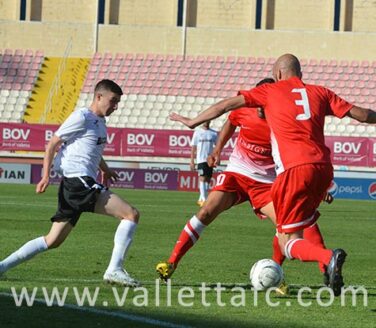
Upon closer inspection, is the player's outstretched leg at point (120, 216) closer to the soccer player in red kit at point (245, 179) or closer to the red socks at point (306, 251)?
the soccer player in red kit at point (245, 179)

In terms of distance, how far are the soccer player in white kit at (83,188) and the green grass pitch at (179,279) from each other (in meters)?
0.27

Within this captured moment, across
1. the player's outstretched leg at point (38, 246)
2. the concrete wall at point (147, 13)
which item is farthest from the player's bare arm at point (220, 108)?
the concrete wall at point (147, 13)

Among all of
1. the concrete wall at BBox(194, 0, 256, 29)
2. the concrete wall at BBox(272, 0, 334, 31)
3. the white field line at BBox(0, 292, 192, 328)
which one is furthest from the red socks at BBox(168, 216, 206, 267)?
the concrete wall at BBox(194, 0, 256, 29)

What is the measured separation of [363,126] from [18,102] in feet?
45.5

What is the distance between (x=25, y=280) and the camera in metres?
10.4

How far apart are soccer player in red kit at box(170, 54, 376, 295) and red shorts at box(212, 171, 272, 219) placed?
5.90ft

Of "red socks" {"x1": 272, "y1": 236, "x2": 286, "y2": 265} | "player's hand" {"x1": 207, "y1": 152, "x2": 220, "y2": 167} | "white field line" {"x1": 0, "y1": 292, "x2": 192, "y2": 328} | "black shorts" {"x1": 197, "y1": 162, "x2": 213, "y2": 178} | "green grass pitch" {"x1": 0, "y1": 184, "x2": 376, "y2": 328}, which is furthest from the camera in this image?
"black shorts" {"x1": 197, "y1": 162, "x2": 213, "y2": 178}

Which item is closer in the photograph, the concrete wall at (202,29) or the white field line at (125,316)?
the white field line at (125,316)

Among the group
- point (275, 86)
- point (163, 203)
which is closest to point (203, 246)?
point (275, 86)

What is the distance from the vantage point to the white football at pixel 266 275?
32.1 feet

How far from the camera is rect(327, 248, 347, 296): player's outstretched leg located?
26.8 ft

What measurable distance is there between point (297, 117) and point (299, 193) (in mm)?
605

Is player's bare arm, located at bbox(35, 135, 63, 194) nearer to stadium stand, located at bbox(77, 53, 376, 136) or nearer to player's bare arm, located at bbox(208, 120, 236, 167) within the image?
player's bare arm, located at bbox(208, 120, 236, 167)

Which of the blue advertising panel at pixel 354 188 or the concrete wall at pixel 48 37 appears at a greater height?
the concrete wall at pixel 48 37
